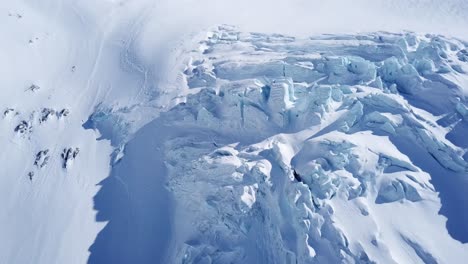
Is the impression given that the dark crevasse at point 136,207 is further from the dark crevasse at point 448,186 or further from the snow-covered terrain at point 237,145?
the dark crevasse at point 448,186

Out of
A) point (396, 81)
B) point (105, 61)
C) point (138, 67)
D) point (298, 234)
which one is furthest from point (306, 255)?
point (105, 61)

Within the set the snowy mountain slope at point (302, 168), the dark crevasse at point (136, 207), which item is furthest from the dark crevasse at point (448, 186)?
the dark crevasse at point (136, 207)

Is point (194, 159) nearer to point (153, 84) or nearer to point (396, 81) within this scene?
point (153, 84)

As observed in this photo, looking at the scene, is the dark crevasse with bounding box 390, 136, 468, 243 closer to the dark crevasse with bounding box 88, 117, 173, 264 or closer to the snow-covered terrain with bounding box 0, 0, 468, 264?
the snow-covered terrain with bounding box 0, 0, 468, 264

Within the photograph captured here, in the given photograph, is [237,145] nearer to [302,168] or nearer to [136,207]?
[302,168]

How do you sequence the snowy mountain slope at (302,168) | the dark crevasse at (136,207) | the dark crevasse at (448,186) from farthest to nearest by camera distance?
the dark crevasse at (136,207)
the dark crevasse at (448,186)
the snowy mountain slope at (302,168)

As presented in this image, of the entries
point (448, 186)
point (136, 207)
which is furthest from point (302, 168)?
point (136, 207)

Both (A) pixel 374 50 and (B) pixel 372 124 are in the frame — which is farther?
(A) pixel 374 50
